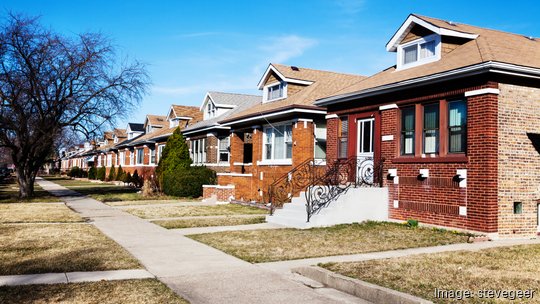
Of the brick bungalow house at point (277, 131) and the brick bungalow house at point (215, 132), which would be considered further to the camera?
the brick bungalow house at point (215, 132)

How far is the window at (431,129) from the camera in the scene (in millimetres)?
14323

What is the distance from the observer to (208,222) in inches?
632

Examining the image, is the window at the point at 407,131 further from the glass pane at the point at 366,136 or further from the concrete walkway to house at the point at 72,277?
the concrete walkway to house at the point at 72,277

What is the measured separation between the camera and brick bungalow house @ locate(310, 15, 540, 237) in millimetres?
12641

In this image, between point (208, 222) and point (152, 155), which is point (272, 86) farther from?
point (152, 155)

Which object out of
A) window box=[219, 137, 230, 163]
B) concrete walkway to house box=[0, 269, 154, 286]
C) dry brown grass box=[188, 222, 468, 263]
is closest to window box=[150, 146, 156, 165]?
window box=[219, 137, 230, 163]

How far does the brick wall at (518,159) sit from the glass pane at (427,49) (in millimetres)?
3778

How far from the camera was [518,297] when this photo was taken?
663 centimetres

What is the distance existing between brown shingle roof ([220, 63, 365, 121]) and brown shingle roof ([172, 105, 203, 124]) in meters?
15.4

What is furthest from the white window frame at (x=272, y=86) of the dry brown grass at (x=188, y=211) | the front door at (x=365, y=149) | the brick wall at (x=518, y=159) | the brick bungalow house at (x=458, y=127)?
the brick wall at (x=518, y=159)

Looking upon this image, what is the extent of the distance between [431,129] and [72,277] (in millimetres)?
10488

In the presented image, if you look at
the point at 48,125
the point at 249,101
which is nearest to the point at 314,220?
the point at 48,125

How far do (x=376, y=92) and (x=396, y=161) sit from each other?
2353 millimetres

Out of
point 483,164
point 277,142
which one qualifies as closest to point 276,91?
point 277,142
